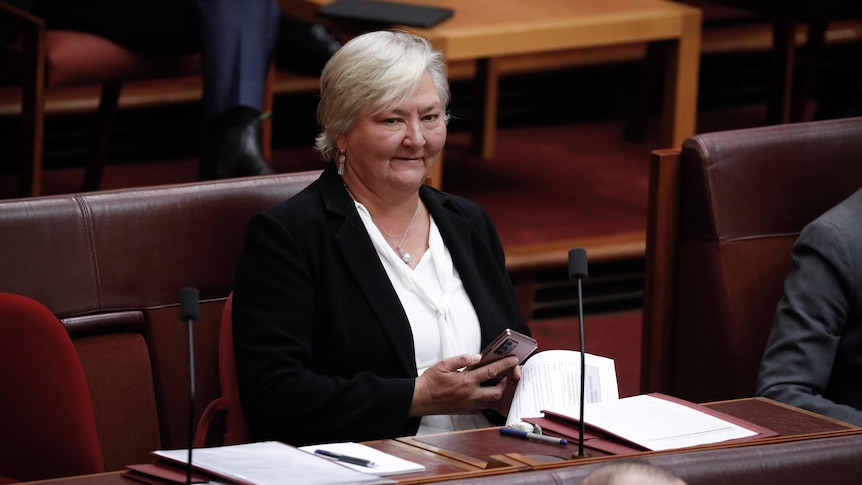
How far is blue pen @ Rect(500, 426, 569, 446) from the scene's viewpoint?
5.89 feet

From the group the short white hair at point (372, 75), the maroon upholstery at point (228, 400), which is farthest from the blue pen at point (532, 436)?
the short white hair at point (372, 75)

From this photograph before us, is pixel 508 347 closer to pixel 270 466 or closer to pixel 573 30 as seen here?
pixel 270 466

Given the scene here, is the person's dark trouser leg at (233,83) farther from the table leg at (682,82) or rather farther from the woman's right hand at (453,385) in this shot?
the woman's right hand at (453,385)

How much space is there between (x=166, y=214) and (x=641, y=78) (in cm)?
292

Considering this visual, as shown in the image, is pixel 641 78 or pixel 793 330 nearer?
pixel 793 330

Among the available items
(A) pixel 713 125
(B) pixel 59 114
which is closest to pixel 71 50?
(B) pixel 59 114

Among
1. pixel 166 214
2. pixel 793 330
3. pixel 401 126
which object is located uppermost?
pixel 401 126

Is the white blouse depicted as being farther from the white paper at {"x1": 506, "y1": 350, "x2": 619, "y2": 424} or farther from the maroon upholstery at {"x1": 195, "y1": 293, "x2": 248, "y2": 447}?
the maroon upholstery at {"x1": 195, "y1": 293, "x2": 248, "y2": 447}

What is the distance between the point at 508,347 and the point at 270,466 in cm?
56

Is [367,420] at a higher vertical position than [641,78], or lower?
lower

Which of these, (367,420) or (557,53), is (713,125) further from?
(367,420)

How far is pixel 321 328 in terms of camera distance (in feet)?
7.19

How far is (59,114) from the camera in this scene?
4422 millimetres

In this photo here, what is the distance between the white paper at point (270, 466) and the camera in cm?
159
